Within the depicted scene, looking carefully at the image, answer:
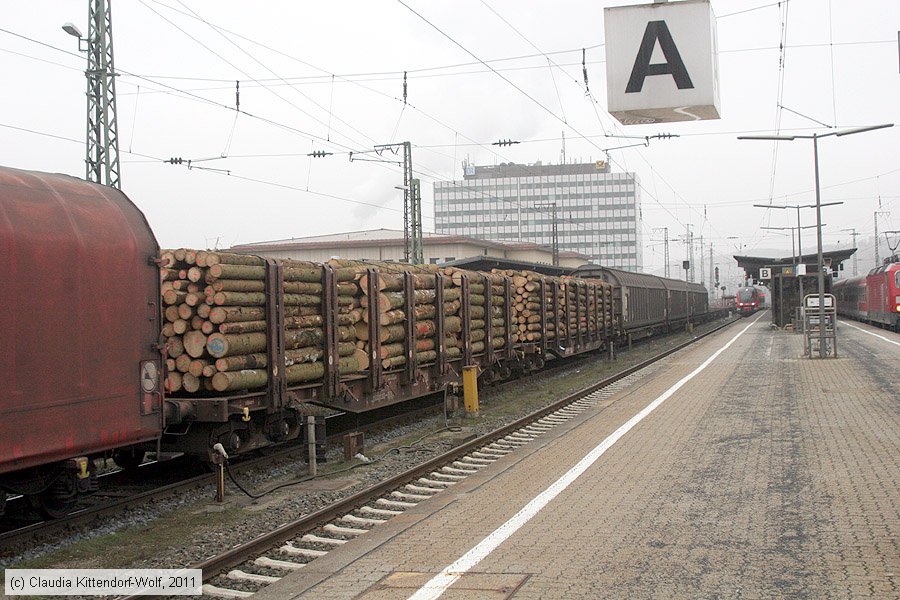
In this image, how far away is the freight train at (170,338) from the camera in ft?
21.6

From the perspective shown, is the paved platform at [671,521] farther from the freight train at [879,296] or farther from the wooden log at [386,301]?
the freight train at [879,296]

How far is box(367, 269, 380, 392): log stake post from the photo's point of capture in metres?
12.6

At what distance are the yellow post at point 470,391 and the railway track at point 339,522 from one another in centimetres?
240

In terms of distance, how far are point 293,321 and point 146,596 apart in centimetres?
543

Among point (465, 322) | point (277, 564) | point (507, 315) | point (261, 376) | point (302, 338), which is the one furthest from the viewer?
point (507, 315)

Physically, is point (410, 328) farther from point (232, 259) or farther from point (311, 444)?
point (232, 259)

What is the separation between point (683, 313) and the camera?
48250 millimetres

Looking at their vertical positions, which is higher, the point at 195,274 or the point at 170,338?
the point at 195,274

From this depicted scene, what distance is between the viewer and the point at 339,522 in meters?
7.82

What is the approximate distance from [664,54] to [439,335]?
22.8 ft

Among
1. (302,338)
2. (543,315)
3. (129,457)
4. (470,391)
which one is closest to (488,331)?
(470,391)

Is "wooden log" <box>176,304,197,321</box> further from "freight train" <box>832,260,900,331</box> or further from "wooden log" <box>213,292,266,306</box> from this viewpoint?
"freight train" <box>832,260,900,331</box>

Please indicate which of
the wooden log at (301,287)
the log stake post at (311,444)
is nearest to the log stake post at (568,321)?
the wooden log at (301,287)

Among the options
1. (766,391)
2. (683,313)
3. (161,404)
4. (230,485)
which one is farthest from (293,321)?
(683,313)
